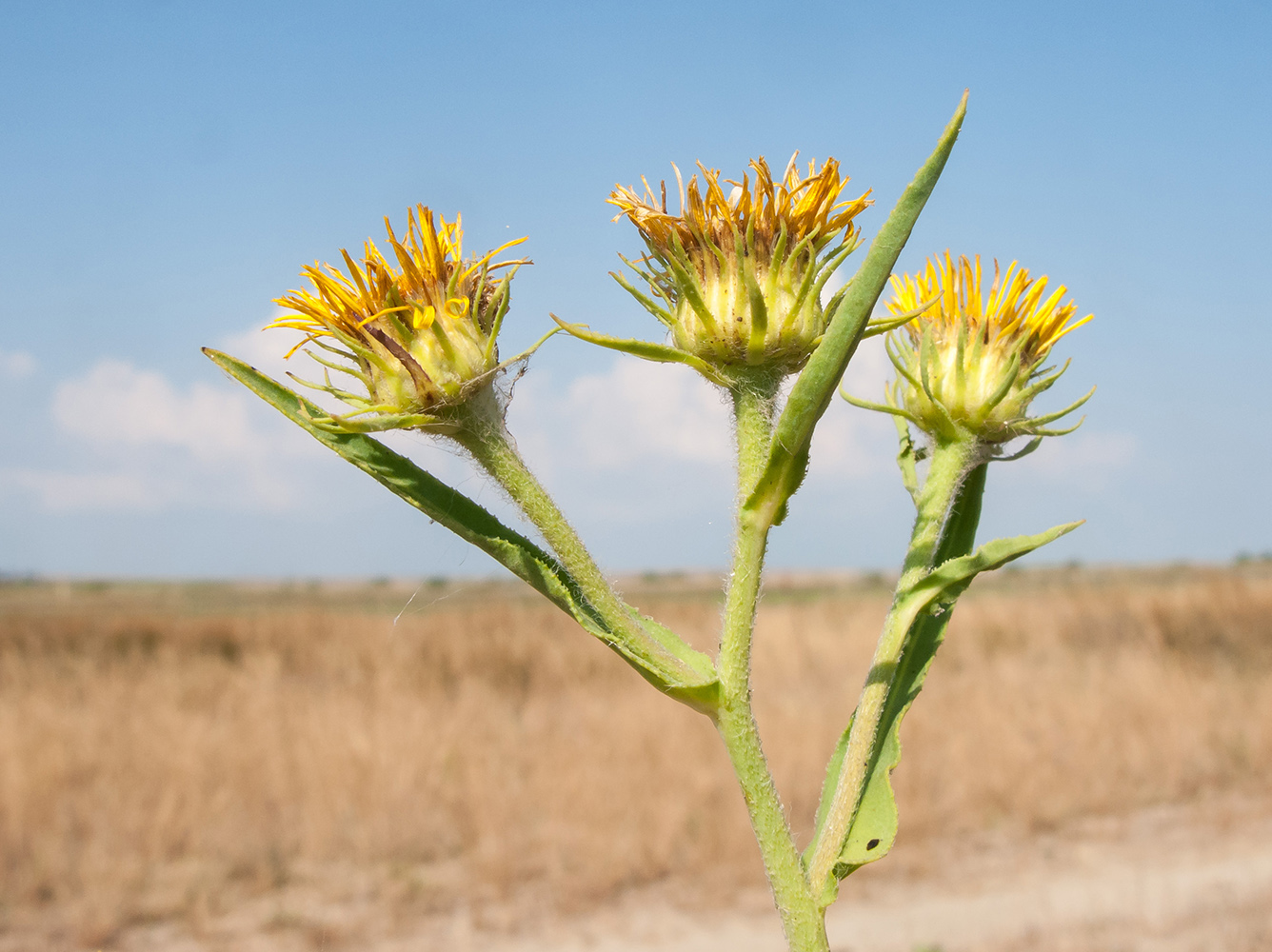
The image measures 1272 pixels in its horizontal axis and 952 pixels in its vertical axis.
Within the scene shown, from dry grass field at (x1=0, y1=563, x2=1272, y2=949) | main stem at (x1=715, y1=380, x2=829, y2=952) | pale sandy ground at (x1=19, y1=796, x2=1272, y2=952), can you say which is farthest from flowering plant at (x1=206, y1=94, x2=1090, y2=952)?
dry grass field at (x1=0, y1=563, x2=1272, y2=949)

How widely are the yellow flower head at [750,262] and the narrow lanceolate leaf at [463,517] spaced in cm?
48

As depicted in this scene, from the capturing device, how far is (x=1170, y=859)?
1288 centimetres

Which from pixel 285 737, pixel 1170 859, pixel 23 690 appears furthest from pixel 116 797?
pixel 1170 859

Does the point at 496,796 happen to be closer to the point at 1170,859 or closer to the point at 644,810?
the point at 644,810

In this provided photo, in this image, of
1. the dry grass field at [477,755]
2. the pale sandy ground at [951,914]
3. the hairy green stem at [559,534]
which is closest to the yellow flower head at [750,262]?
the hairy green stem at [559,534]

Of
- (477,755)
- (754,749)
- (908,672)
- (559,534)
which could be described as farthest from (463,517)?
(477,755)

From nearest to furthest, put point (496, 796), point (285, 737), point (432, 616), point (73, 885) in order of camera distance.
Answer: point (73, 885), point (496, 796), point (285, 737), point (432, 616)

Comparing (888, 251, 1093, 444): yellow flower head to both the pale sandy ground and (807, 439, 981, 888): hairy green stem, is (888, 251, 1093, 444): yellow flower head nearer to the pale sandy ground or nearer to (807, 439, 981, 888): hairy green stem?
(807, 439, 981, 888): hairy green stem

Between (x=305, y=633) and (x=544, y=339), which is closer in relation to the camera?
(x=544, y=339)

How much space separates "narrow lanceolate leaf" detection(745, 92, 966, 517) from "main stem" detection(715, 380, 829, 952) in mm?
88

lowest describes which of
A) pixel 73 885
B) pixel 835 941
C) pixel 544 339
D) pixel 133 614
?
pixel 835 941

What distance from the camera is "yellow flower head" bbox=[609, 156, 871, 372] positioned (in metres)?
1.69

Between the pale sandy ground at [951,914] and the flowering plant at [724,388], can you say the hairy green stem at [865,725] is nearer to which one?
the flowering plant at [724,388]

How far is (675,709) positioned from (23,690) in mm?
A: 10204
